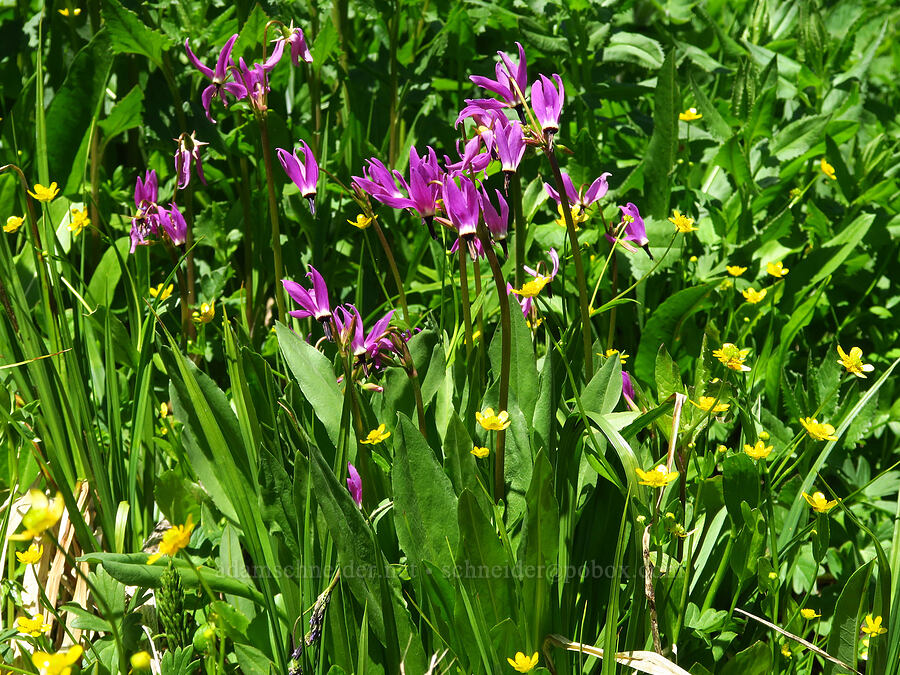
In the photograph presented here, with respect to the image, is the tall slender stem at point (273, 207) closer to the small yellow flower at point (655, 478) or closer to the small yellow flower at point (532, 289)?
the small yellow flower at point (532, 289)

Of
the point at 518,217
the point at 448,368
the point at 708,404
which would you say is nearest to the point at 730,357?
the point at 708,404

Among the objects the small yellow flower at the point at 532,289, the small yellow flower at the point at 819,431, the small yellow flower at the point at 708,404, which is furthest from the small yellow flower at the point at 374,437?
the small yellow flower at the point at 819,431

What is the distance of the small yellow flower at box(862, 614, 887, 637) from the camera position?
4.26 ft

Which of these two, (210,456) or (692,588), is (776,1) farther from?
(210,456)

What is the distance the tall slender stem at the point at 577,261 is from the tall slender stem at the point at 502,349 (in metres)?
0.14

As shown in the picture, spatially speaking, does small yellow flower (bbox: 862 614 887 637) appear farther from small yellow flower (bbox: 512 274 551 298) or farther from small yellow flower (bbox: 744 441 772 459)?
small yellow flower (bbox: 512 274 551 298)

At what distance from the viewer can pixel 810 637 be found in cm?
181

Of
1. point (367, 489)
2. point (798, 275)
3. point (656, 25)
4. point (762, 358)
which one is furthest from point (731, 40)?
point (367, 489)

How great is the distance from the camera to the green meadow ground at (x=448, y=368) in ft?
4.39

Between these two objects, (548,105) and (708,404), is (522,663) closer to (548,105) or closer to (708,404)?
(708,404)

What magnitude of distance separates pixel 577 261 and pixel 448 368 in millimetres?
404

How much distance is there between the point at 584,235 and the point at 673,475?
1.03m

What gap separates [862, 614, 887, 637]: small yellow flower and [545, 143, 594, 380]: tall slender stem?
62cm

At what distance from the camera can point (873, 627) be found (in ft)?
4.27
